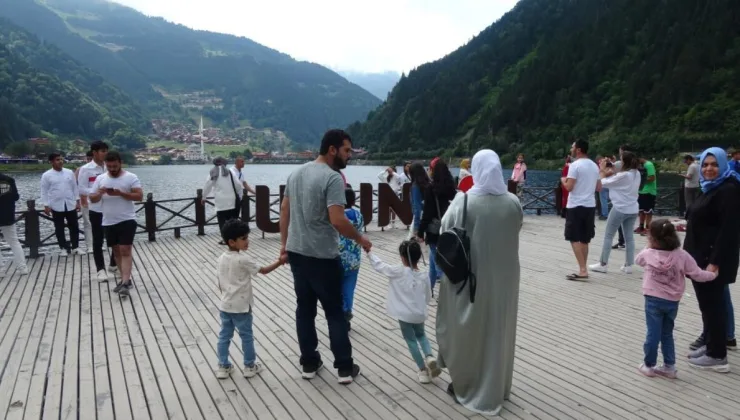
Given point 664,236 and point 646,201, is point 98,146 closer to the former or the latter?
point 664,236

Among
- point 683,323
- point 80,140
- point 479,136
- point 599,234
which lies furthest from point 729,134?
point 80,140

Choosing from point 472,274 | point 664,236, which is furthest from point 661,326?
point 472,274

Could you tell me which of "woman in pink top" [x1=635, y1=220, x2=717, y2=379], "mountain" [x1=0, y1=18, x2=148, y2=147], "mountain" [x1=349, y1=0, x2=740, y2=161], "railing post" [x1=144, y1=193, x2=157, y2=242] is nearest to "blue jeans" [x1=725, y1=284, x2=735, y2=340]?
"woman in pink top" [x1=635, y1=220, x2=717, y2=379]

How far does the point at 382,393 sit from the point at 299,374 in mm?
740

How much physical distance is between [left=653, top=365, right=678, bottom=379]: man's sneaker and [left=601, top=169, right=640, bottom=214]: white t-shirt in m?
3.72

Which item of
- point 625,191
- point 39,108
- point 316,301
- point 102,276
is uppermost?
point 39,108

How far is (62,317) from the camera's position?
5594 mm

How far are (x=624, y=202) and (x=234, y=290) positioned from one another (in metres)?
5.91

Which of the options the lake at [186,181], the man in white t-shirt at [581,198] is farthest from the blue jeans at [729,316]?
the lake at [186,181]

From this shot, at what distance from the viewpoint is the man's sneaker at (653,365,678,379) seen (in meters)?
3.99

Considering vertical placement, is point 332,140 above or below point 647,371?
above

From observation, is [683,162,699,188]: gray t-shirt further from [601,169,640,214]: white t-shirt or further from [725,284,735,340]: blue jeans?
[725,284,735,340]: blue jeans

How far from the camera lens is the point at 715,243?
402 centimetres

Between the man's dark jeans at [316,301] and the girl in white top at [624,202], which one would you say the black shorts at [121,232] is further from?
the girl in white top at [624,202]
